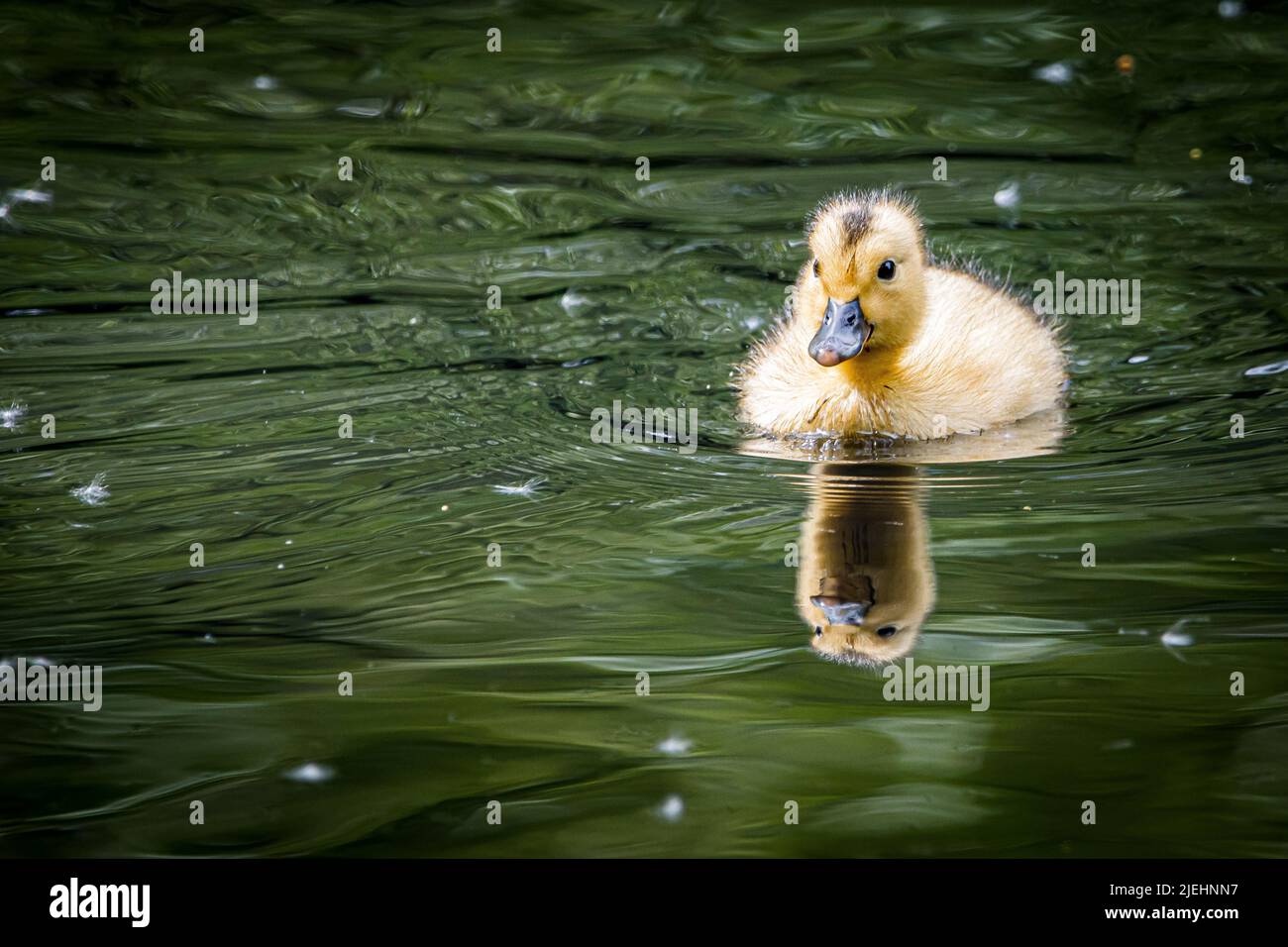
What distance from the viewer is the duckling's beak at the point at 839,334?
5312 mm

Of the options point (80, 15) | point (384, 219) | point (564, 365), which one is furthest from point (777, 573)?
point (80, 15)

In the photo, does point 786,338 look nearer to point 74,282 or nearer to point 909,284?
point 909,284

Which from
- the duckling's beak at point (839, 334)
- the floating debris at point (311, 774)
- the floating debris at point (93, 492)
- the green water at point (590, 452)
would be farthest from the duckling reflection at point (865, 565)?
the floating debris at point (93, 492)

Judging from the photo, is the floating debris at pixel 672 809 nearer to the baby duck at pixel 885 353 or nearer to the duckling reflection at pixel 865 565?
the duckling reflection at pixel 865 565

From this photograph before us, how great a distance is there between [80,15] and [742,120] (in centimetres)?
385

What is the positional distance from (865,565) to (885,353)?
134cm

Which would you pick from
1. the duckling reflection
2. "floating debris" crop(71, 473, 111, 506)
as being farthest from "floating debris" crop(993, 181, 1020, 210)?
"floating debris" crop(71, 473, 111, 506)

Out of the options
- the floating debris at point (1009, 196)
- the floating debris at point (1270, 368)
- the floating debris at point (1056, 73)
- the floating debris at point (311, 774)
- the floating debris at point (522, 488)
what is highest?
the floating debris at point (1056, 73)

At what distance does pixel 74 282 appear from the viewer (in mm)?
7184

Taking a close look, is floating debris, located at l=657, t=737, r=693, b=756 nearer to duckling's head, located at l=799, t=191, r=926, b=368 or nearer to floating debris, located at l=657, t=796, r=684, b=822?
floating debris, located at l=657, t=796, r=684, b=822

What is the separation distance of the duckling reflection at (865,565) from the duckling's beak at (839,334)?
37 cm

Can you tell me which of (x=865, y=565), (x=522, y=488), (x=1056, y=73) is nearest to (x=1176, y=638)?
(x=865, y=565)

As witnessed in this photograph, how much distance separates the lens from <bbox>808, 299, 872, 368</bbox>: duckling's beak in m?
5.31

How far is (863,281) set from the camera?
5.49 metres
